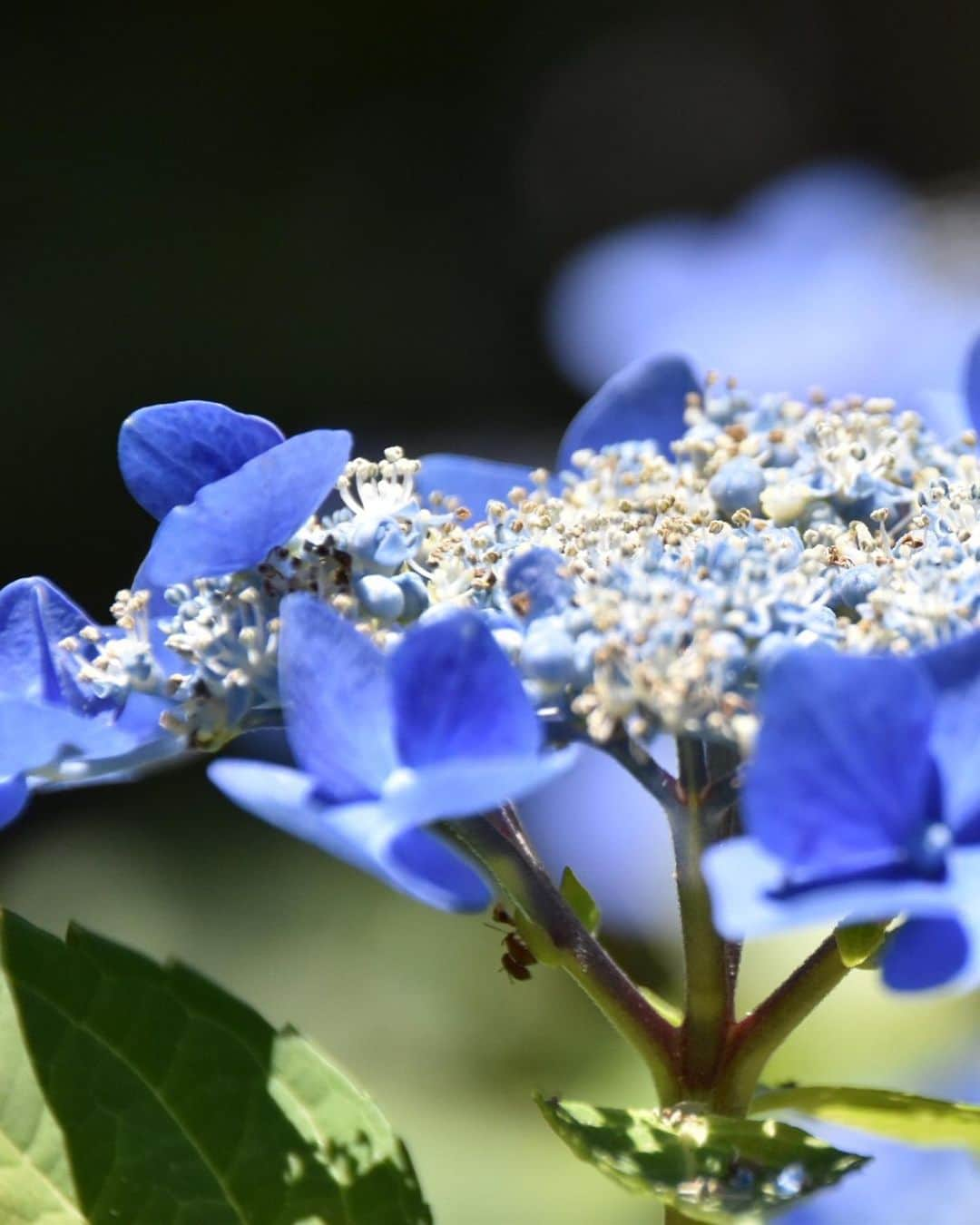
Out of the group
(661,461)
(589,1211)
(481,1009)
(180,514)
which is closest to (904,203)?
(481,1009)

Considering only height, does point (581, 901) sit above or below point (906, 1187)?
above

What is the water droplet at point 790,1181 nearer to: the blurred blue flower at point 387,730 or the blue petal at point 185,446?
the blurred blue flower at point 387,730

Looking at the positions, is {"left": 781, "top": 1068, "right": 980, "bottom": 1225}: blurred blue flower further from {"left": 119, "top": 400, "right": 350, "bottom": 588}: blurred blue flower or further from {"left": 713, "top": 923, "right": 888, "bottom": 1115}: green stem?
{"left": 119, "top": 400, "right": 350, "bottom": 588}: blurred blue flower

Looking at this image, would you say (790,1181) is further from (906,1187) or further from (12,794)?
(906,1187)


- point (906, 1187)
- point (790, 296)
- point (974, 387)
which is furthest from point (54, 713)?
point (790, 296)

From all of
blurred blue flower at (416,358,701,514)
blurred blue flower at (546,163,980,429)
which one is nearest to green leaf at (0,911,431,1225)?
blurred blue flower at (416,358,701,514)

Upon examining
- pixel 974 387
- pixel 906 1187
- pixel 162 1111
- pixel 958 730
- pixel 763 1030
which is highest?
pixel 974 387

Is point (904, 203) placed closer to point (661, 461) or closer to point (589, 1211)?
point (589, 1211)
